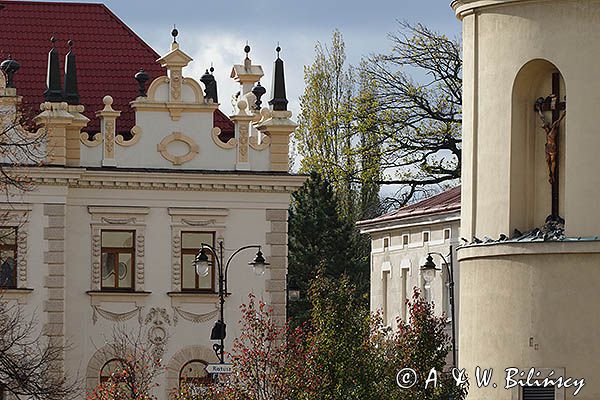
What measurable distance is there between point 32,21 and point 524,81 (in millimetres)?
31506

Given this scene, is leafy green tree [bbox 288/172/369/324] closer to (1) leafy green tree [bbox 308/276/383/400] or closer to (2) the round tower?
(1) leafy green tree [bbox 308/276/383/400]

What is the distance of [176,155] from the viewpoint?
5659 centimetres

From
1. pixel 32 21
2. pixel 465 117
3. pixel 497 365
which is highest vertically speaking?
pixel 32 21

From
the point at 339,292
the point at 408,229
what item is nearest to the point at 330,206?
the point at 408,229

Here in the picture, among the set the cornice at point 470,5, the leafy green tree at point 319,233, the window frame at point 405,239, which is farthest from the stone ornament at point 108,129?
the cornice at point 470,5

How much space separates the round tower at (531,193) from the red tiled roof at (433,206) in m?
27.5

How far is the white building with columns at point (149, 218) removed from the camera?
5497cm

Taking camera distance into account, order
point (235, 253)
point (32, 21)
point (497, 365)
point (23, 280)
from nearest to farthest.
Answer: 1. point (497, 365)
2. point (235, 253)
3. point (23, 280)
4. point (32, 21)

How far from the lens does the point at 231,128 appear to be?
58.2m

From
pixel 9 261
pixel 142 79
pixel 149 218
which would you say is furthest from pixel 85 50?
pixel 9 261

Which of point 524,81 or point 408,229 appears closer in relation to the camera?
point 524,81

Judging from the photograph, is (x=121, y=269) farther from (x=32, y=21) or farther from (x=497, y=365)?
(x=497, y=365)

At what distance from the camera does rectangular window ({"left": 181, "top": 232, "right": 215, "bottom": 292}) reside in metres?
56.0

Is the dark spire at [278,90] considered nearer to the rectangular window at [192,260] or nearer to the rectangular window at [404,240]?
the rectangular window at [192,260]
